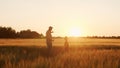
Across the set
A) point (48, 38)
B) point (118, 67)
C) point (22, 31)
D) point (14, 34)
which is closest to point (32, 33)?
point (22, 31)

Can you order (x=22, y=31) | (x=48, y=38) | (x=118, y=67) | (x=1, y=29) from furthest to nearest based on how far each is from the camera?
(x=22, y=31) < (x=1, y=29) < (x=48, y=38) < (x=118, y=67)

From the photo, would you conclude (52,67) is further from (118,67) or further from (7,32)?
(7,32)

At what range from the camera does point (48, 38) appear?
22.9 m

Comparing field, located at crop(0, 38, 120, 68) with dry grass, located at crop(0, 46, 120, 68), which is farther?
field, located at crop(0, 38, 120, 68)

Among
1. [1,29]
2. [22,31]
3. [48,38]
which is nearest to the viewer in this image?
[48,38]

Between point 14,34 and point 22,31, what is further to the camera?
point 22,31

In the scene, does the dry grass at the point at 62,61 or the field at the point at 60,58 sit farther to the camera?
the field at the point at 60,58

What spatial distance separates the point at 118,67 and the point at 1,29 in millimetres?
76040

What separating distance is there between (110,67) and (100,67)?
0.65 m

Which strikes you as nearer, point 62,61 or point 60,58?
point 62,61

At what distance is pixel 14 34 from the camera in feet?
291

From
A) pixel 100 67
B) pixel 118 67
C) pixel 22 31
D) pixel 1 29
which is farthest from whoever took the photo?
pixel 22 31

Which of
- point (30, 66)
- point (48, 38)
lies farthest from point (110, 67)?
point (48, 38)

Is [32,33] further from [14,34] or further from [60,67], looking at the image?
[60,67]
